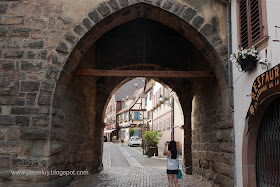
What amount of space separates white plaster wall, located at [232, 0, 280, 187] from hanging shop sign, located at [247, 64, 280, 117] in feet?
0.55

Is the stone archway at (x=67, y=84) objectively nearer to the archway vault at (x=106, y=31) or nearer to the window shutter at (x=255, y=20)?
the archway vault at (x=106, y=31)

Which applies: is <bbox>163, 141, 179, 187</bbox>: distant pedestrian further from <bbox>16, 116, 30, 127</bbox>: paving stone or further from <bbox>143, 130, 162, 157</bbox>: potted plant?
<bbox>143, 130, 162, 157</bbox>: potted plant

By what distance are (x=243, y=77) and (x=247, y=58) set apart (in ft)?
1.60

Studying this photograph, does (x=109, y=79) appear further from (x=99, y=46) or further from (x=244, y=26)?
(x=244, y=26)

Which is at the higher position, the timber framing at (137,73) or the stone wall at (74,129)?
the timber framing at (137,73)

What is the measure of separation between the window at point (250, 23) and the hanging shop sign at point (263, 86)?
26.1 inches

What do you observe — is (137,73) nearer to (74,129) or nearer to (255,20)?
(74,129)

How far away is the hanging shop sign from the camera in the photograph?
4.00 meters

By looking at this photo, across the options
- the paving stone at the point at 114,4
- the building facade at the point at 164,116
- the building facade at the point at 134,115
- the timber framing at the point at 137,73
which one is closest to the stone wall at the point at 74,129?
the timber framing at the point at 137,73

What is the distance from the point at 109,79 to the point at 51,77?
19.5 feet

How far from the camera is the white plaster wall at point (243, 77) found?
4254 millimetres

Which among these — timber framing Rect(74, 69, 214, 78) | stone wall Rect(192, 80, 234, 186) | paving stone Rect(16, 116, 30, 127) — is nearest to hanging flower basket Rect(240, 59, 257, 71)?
stone wall Rect(192, 80, 234, 186)

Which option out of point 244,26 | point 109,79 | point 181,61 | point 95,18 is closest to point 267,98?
point 244,26

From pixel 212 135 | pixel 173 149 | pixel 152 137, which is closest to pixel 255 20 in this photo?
pixel 173 149
